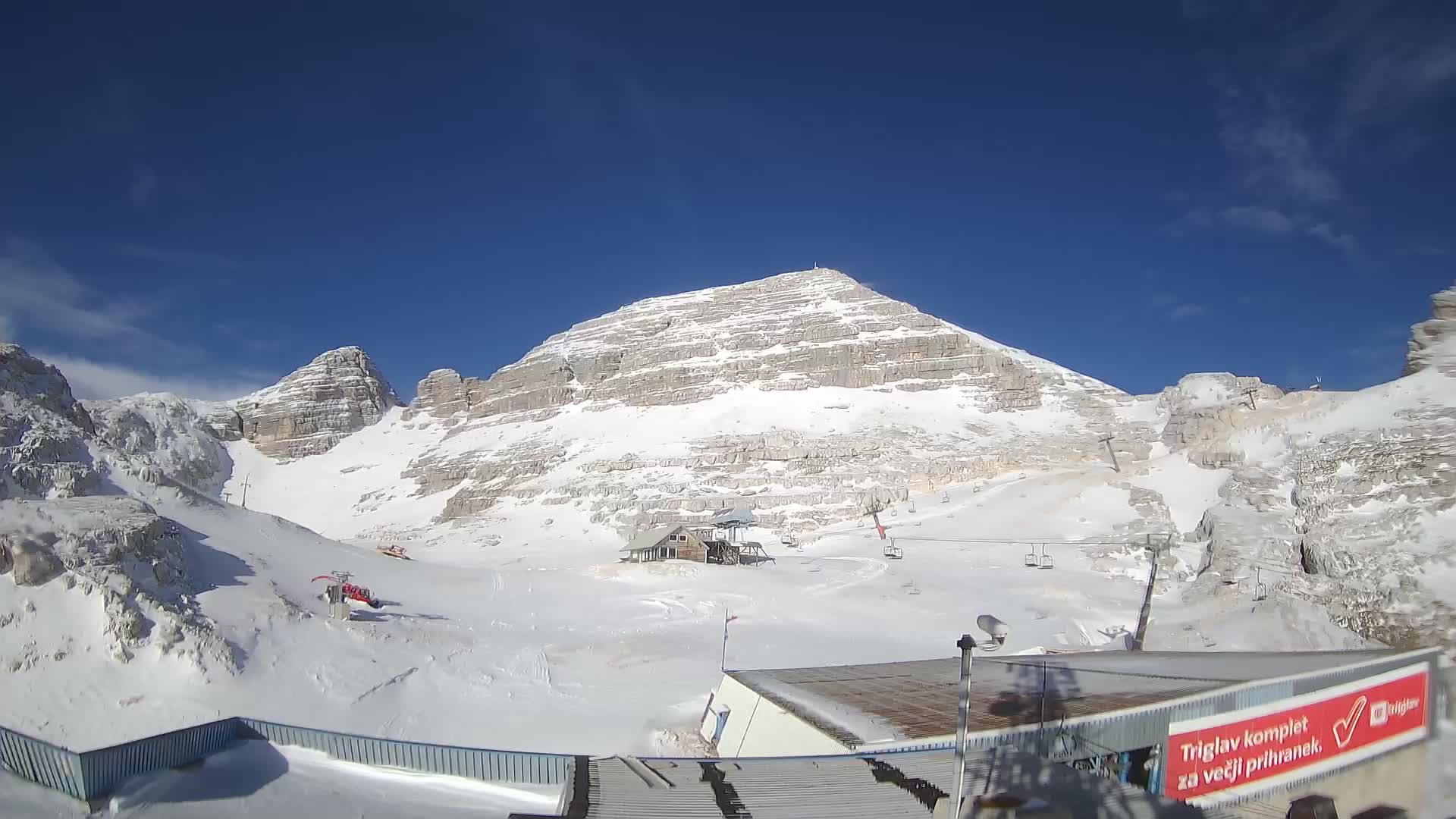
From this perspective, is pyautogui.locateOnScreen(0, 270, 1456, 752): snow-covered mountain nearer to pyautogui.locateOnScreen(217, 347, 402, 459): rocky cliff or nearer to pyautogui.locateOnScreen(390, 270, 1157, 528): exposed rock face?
pyautogui.locateOnScreen(390, 270, 1157, 528): exposed rock face

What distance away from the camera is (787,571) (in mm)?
39125

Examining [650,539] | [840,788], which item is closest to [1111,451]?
[650,539]

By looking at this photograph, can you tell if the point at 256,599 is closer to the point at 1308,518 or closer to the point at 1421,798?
the point at 1421,798

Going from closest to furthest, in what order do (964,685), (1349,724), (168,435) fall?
(964,685) < (1349,724) < (168,435)

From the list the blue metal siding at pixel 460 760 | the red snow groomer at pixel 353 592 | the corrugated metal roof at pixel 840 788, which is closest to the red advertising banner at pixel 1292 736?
the corrugated metal roof at pixel 840 788

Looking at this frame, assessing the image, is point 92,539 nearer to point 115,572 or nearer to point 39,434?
point 115,572

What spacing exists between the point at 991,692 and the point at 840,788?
5.56 m

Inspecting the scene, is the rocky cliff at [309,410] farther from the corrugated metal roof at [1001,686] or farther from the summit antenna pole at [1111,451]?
the corrugated metal roof at [1001,686]

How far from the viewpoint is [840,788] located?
844cm

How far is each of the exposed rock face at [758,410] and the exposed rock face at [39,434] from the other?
40842 millimetres

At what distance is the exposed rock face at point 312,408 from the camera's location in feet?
429

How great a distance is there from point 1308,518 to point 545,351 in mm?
115193

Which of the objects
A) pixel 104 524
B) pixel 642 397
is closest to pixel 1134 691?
pixel 104 524

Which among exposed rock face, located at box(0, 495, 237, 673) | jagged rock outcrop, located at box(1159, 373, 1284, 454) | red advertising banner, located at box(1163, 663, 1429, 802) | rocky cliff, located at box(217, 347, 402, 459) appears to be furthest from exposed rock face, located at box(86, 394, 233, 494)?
red advertising banner, located at box(1163, 663, 1429, 802)
